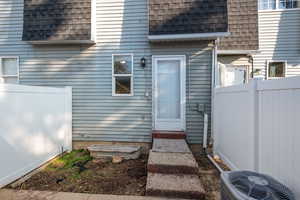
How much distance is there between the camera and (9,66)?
5.66 meters

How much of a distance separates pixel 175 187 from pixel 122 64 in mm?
3633

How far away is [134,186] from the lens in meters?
3.23

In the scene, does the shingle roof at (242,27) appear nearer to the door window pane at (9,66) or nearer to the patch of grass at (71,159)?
the patch of grass at (71,159)

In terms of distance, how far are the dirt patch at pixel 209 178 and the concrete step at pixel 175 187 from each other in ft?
0.67

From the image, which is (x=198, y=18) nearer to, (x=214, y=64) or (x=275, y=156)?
(x=214, y=64)

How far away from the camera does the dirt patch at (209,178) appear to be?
297cm

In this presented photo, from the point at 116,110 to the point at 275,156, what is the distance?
3989 millimetres

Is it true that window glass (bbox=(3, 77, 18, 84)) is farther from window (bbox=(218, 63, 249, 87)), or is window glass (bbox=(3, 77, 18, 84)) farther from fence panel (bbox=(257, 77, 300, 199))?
window (bbox=(218, 63, 249, 87))

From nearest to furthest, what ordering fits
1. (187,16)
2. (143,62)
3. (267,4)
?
(187,16)
(143,62)
(267,4)

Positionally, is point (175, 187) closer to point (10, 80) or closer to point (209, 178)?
point (209, 178)

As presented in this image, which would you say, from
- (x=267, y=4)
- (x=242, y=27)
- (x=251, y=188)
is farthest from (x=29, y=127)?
(x=267, y=4)

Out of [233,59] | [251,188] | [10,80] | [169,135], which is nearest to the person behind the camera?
[251,188]

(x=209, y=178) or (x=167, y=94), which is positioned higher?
(x=167, y=94)

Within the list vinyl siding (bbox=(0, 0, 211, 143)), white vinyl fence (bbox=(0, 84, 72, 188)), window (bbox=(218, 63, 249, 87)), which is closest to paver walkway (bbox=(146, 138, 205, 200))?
vinyl siding (bbox=(0, 0, 211, 143))
